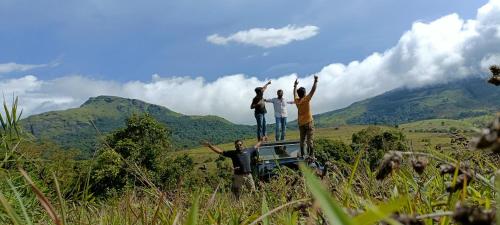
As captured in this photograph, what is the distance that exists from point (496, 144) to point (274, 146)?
17.2 m

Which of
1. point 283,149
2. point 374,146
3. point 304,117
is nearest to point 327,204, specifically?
point 374,146

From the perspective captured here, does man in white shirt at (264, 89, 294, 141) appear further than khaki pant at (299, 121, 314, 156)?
Yes

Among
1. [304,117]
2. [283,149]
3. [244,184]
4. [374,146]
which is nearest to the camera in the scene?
[244,184]

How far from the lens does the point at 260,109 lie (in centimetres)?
1989

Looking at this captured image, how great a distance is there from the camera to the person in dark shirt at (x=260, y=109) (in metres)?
19.6

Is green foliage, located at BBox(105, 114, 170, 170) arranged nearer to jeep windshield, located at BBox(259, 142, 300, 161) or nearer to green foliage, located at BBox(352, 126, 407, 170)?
jeep windshield, located at BBox(259, 142, 300, 161)

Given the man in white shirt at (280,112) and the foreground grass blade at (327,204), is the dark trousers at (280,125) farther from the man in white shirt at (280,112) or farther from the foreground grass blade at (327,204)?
the foreground grass blade at (327,204)

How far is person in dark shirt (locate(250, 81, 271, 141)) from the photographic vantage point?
772 inches

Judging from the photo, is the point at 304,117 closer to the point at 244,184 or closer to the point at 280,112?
the point at 280,112

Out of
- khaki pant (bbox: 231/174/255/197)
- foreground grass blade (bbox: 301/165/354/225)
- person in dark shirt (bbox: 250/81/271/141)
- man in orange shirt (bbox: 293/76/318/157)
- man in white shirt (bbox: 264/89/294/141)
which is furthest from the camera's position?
man in white shirt (bbox: 264/89/294/141)

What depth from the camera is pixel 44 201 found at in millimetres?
1005

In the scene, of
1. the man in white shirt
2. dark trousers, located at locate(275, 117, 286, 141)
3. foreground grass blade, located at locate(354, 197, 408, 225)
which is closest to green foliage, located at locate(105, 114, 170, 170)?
dark trousers, located at locate(275, 117, 286, 141)

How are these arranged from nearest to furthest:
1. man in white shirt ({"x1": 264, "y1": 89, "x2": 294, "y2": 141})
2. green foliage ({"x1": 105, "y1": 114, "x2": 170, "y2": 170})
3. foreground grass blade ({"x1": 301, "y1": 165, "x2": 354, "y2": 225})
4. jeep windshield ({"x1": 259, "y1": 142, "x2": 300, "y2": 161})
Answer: foreground grass blade ({"x1": 301, "y1": 165, "x2": 354, "y2": 225}) < jeep windshield ({"x1": 259, "y1": 142, "x2": 300, "y2": 161}) < man in white shirt ({"x1": 264, "y1": 89, "x2": 294, "y2": 141}) < green foliage ({"x1": 105, "y1": 114, "x2": 170, "y2": 170})

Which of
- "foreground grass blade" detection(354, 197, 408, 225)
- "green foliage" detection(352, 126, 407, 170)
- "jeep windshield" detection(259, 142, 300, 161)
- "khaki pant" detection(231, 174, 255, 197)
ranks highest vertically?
"foreground grass blade" detection(354, 197, 408, 225)
